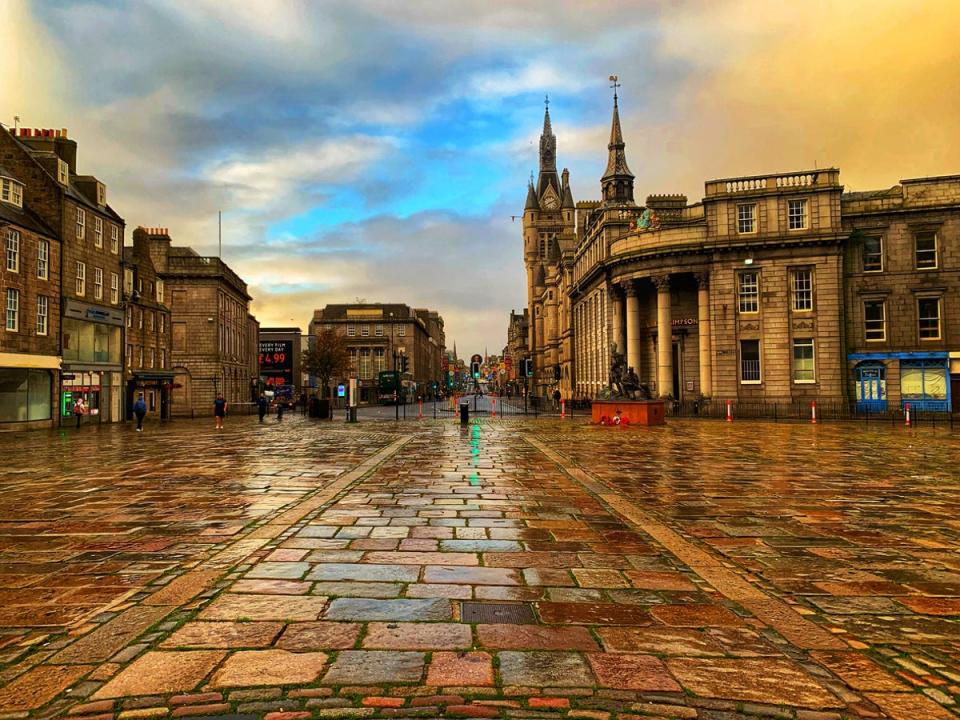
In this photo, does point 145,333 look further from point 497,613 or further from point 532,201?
point 532,201

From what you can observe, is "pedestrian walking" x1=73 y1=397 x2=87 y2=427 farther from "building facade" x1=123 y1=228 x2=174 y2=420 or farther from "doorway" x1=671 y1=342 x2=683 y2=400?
"doorway" x1=671 y1=342 x2=683 y2=400

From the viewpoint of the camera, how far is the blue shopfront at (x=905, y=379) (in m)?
36.6

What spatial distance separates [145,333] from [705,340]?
37123mm

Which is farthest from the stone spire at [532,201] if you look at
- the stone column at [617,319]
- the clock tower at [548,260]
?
the stone column at [617,319]

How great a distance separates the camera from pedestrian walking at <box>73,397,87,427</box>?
1231 inches

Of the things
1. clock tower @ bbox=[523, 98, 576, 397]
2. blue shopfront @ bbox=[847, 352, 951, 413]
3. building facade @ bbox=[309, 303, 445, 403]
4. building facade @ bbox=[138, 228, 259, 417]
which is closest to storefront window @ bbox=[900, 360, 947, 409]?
blue shopfront @ bbox=[847, 352, 951, 413]

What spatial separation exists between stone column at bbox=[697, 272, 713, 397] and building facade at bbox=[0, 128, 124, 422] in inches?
1436

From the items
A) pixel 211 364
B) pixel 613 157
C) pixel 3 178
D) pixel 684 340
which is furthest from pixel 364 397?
pixel 3 178

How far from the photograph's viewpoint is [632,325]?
44.4m

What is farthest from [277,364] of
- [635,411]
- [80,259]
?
[635,411]

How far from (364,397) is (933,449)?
324 ft

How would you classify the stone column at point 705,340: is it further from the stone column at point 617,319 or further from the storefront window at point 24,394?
the storefront window at point 24,394

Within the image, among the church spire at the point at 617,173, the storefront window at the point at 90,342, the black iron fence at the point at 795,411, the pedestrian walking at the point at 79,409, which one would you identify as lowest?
the black iron fence at the point at 795,411

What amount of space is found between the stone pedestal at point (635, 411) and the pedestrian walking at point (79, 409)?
2667 centimetres
